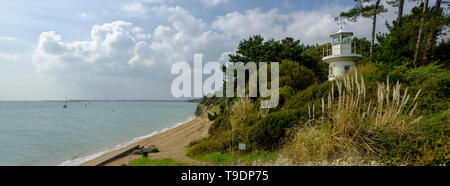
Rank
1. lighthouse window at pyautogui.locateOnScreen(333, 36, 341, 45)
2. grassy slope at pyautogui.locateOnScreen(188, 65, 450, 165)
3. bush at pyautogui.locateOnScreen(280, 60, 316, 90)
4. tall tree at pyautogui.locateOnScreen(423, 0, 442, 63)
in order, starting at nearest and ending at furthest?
grassy slope at pyautogui.locateOnScreen(188, 65, 450, 165)
tall tree at pyautogui.locateOnScreen(423, 0, 442, 63)
bush at pyautogui.locateOnScreen(280, 60, 316, 90)
lighthouse window at pyautogui.locateOnScreen(333, 36, 341, 45)

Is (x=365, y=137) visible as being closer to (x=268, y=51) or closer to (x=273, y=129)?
(x=273, y=129)

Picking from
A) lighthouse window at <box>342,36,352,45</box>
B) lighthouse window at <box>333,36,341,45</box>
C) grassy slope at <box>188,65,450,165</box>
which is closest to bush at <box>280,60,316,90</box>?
lighthouse window at <box>333,36,341,45</box>

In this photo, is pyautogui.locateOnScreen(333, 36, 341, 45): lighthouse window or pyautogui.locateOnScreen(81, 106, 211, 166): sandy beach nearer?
pyautogui.locateOnScreen(81, 106, 211, 166): sandy beach

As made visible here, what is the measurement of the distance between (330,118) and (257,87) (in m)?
4.99

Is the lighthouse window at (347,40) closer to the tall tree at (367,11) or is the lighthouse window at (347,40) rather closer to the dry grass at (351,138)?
the tall tree at (367,11)

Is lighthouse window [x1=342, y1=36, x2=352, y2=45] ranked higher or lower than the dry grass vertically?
higher

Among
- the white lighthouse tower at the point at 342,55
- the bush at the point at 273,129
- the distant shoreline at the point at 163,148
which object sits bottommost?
the distant shoreline at the point at 163,148

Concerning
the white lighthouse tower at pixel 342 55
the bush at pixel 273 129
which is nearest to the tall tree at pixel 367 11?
the white lighthouse tower at pixel 342 55

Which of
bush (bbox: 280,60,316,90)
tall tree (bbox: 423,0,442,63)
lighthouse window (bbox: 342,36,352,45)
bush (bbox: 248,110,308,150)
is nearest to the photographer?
bush (bbox: 248,110,308,150)

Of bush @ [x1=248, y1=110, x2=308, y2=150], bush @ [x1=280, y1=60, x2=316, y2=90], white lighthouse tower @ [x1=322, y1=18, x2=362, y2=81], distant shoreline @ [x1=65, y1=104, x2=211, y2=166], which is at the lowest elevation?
distant shoreline @ [x1=65, y1=104, x2=211, y2=166]

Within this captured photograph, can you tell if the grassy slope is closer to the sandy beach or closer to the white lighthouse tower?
the sandy beach

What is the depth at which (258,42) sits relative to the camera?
18375mm
